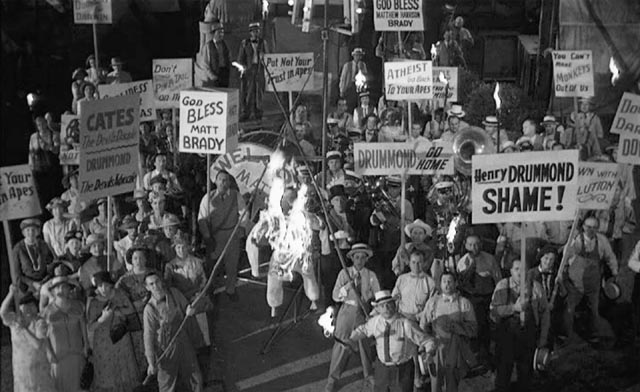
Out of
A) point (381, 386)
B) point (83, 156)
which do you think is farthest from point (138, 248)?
point (381, 386)

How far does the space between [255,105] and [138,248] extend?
3857 mm

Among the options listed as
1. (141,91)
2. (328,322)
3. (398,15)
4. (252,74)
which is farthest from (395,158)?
(252,74)

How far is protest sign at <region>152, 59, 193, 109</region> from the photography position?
11336 mm

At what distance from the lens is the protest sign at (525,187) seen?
8602 millimetres

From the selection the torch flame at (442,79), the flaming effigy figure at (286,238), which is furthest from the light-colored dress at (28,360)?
the torch flame at (442,79)

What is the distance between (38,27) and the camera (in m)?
11.1

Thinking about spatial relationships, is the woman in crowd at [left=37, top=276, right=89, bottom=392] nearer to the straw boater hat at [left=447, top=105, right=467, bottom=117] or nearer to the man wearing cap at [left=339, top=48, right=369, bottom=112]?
the straw boater hat at [left=447, top=105, right=467, bottom=117]

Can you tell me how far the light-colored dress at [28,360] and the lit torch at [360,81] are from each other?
19.2ft

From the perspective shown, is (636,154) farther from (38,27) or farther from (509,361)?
(38,27)

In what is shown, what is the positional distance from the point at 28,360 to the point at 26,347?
0.35 ft

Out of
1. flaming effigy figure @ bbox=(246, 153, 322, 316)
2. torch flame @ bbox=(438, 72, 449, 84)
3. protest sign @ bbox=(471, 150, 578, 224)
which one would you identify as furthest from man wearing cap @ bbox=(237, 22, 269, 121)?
protest sign @ bbox=(471, 150, 578, 224)

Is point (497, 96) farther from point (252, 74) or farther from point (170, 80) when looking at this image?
point (170, 80)

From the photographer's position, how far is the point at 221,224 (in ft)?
33.6

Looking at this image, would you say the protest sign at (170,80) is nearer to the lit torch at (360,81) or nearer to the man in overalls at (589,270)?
the lit torch at (360,81)
